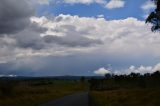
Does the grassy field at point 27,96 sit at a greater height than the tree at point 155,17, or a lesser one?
lesser

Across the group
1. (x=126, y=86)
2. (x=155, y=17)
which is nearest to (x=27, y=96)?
(x=155, y=17)

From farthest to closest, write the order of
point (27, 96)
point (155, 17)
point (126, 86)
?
point (126, 86) → point (27, 96) → point (155, 17)

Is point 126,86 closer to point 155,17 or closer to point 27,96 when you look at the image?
point 27,96

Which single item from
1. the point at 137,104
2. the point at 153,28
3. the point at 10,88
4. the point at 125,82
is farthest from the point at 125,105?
the point at 125,82

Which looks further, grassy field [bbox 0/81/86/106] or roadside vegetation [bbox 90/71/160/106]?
Result: roadside vegetation [bbox 90/71/160/106]

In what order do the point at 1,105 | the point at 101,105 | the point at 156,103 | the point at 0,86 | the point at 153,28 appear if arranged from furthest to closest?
the point at 0,86 → the point at 1,105 → the point at 101,105 → the point at 153,28 → the point at 156,103

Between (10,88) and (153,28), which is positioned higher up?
(153,28)

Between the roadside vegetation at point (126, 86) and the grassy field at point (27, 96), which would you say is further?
the roadside vegetation at point (126, 86)

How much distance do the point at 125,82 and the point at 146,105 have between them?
92170 millimetres

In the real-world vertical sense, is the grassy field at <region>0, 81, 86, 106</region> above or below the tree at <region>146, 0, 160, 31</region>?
below

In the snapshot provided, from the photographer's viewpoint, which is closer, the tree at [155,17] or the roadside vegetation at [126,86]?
the tree at [155,17]

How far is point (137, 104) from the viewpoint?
3788cm

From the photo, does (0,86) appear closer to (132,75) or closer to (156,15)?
(156,15)

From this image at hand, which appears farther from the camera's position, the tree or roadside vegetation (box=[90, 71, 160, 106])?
roadside vegetation (box=[90, 71, 160, 106])
